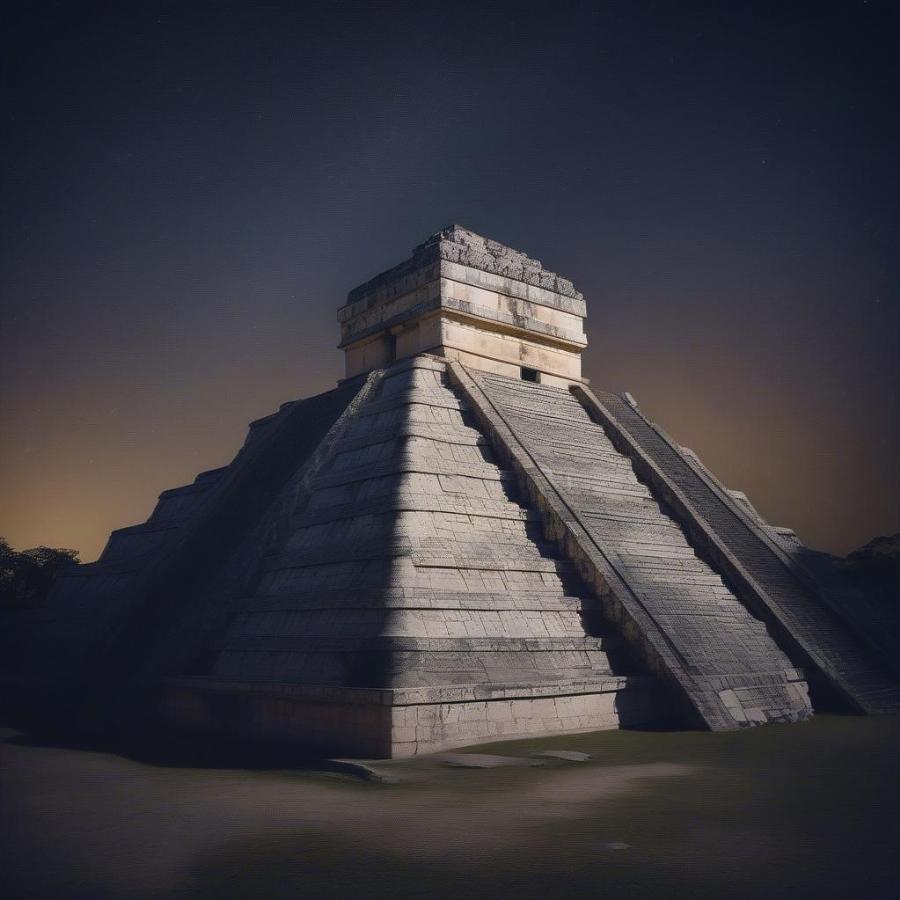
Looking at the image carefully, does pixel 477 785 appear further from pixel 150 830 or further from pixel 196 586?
pixel 196 586

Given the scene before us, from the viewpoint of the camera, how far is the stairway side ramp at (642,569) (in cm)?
1117

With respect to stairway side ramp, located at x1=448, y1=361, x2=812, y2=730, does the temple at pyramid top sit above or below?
above

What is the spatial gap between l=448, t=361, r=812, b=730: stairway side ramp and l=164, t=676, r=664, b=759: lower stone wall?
78cm

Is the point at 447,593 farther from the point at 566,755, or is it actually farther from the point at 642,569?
the point at 642,569

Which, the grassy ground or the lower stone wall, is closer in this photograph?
the grassy ground

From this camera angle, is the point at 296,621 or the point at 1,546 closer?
the point at 296,621

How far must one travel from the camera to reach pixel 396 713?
897 cm

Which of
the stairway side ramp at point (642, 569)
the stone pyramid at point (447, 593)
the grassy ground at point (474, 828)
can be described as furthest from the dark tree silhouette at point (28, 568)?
the grassy ground at point (474, 828)

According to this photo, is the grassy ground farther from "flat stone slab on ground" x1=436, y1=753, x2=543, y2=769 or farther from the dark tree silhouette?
the dark tree silhouette

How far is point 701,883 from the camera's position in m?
4.94

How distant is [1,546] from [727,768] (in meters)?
40.3

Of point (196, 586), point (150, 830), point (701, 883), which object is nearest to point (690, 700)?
point (701, 883)

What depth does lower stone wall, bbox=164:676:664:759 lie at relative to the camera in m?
9.09

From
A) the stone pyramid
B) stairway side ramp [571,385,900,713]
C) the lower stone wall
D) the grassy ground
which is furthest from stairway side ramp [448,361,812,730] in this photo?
the grassy ground
